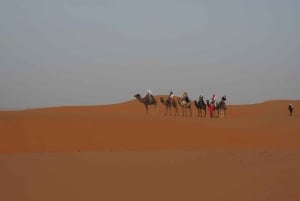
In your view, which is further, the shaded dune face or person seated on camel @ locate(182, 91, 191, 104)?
person seated on camel @ locate(182, 91, 191, 104)

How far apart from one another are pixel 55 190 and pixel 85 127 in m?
12.2

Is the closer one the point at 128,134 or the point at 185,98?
the point at 128,134

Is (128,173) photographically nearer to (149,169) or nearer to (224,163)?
(149,169)

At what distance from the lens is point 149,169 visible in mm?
9633

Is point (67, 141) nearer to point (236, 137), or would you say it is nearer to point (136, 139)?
point (136, 139)

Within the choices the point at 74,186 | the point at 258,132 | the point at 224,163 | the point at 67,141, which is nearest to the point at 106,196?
the point at 74,186

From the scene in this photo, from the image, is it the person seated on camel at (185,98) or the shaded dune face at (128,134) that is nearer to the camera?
the shaded dune face at (128,134)

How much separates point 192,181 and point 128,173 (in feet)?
4.52

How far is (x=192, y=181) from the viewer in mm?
8625

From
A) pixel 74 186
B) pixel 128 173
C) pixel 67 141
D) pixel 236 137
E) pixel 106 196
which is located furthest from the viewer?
pixel 236 137

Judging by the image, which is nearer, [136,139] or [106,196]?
[106,196]

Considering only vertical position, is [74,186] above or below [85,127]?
below

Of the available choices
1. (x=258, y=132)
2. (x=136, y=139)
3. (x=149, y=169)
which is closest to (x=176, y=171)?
(x=149, y=169)

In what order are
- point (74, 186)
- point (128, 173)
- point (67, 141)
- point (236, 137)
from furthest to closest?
1. point (236, 137)
2. point (67, 141)
3. point (128, 173)
4. point (74, 186)
